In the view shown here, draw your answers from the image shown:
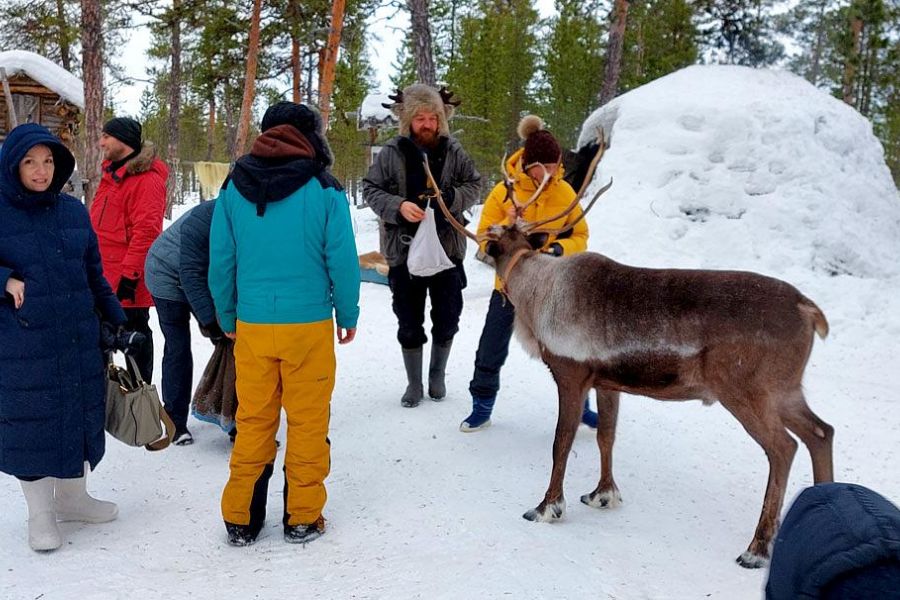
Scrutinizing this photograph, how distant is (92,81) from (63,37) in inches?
286

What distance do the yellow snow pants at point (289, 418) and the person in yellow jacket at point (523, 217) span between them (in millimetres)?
1557

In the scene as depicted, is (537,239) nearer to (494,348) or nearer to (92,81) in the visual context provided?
(494,348)

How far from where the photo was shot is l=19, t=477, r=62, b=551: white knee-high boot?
11.1ft

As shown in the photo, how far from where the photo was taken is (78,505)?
12.0 ft

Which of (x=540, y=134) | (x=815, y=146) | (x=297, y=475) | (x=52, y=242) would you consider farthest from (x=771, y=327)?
(x=815, y=146)

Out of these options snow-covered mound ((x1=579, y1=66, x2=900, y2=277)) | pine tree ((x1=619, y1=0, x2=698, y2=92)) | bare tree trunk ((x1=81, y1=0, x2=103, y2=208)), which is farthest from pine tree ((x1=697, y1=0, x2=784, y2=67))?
bare tree trunk ((x1=81, y1=0, x2=103, y2=208))

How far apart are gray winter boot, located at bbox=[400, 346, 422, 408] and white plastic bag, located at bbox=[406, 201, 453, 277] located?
0.74m

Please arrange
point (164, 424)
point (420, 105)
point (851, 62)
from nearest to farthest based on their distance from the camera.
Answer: point (164, 424), point (420, 105), point (851, 62)

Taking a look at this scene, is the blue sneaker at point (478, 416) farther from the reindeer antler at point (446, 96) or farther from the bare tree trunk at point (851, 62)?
the bare tree trunk at point (851, 62)

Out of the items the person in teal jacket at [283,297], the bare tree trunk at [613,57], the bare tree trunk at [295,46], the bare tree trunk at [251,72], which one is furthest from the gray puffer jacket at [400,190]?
the bare tree trunk at [295,46]

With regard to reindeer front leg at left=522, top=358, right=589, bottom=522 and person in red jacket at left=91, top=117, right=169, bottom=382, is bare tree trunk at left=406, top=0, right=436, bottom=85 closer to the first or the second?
person in red jacket at left=91, top=117, right=169, bottom=382

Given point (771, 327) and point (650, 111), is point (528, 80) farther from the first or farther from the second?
point (771, 327)

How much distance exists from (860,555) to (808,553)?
7 centimetres

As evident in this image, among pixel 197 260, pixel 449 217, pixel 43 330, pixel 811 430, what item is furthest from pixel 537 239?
pixel 43 330
